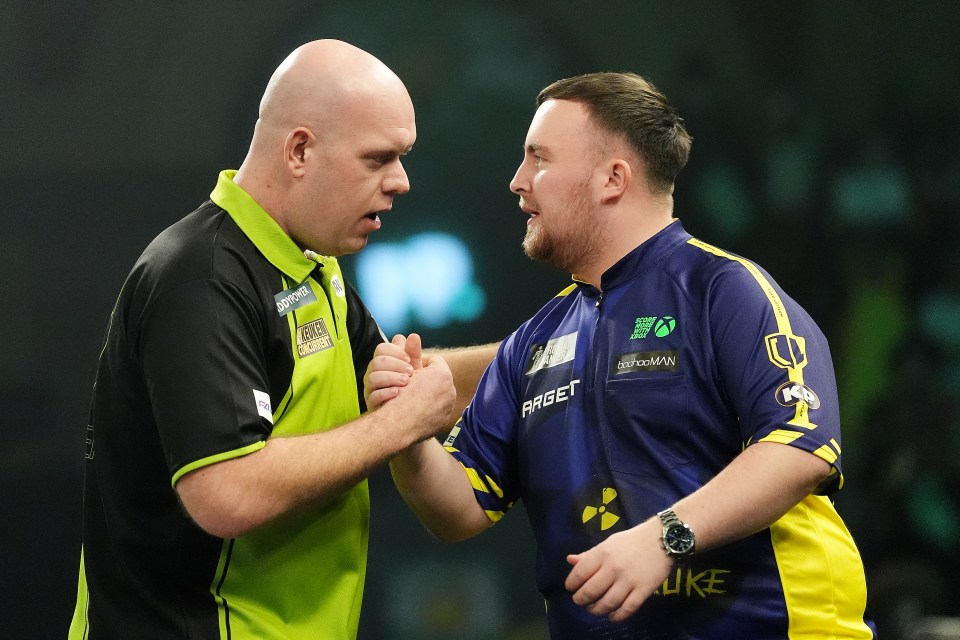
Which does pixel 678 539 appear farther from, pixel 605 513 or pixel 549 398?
pixel 549 398

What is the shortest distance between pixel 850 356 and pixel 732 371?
6.55ft

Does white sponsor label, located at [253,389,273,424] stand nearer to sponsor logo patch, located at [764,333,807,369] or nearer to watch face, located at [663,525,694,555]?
watch face, located at [663,525,694,555]

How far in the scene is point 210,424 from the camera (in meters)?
1.50

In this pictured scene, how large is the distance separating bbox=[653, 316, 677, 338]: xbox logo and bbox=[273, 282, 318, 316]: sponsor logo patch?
644 mm

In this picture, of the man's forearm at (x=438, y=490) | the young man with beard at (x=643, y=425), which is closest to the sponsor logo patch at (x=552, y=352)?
the young man with beard at (x=643, y=425)

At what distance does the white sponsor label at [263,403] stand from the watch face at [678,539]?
637 millimetres

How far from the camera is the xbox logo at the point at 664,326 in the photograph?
1953mm

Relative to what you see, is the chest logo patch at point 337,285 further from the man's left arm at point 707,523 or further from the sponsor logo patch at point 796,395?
the sponsor logo patch at point 796,395

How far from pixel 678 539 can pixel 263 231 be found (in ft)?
2.74

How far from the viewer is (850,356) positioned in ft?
11.9

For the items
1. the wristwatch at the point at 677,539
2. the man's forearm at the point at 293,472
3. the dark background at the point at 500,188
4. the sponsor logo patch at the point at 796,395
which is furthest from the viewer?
the dark background at the point at 500,188

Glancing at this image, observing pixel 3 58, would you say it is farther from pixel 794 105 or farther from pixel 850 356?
pixel 850 356

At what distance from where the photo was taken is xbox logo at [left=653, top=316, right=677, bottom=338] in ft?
6.41

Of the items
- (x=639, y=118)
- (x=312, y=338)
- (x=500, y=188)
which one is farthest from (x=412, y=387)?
(x=500, y=188)
